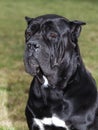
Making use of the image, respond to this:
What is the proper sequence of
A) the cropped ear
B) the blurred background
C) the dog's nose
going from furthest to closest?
1. the blurred background
2. the cropped ear
3. the dog's nose

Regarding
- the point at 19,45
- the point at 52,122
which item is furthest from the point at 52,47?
the point at 19,45

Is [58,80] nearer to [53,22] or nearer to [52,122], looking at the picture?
[52,122]

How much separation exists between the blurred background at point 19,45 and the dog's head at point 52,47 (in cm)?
197

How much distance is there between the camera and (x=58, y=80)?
17.2 ft

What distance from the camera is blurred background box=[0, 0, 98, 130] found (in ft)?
25.6

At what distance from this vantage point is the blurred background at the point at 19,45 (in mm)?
7797

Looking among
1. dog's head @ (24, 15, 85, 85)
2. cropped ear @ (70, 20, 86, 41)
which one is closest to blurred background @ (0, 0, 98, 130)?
dog's head @ (24, 15, 85, 85)

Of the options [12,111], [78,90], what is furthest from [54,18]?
[12,111]

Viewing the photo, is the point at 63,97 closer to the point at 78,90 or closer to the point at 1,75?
the point at 78,90

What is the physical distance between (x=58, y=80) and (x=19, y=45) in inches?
323

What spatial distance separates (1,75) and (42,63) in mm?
5232

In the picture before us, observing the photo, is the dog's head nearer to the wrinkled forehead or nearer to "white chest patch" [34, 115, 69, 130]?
the wrinkled forehead

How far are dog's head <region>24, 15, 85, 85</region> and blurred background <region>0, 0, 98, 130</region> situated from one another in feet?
6.45

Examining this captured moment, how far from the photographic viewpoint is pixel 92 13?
19641 millimetres
